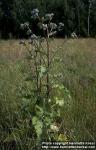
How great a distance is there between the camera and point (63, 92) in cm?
322

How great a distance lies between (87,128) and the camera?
3289 mm

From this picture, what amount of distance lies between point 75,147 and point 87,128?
14.8 inches

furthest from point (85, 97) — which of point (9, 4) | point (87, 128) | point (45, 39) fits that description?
point (9, 4)

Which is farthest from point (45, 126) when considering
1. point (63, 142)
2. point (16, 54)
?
point (16, 54)

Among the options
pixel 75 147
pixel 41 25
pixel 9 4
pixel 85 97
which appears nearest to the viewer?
pixel 75 147

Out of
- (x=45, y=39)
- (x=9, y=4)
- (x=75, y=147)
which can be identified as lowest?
(x=75, y=147)

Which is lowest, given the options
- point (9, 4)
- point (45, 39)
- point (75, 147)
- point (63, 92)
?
point (75, 147)

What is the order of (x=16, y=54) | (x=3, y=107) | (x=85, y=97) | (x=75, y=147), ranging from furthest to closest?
(x=16, y=54) → (x=85, y=97) → (x=3, y=107) → (x=75, y=147)

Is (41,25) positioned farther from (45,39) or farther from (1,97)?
(1,97)

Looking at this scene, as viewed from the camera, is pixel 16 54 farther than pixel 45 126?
Yes

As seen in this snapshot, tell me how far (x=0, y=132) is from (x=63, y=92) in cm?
67

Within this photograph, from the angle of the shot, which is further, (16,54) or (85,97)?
(16,54)

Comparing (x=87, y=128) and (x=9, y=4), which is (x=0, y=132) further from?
(x=9, y=4)

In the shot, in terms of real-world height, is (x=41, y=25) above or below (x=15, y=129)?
above
